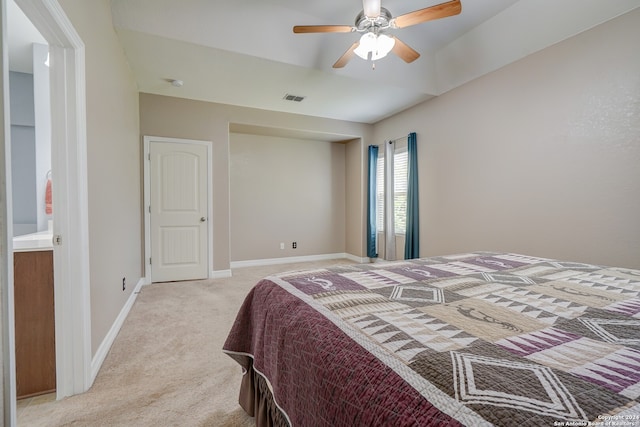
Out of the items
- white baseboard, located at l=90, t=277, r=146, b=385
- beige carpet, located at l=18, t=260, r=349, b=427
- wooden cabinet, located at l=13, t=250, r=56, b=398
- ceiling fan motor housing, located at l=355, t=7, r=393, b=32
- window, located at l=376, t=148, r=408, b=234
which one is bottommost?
beige carpet, located at l=18, t=260, r=349, b=427

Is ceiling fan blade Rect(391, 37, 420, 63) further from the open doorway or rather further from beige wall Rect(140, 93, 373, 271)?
the open doorway

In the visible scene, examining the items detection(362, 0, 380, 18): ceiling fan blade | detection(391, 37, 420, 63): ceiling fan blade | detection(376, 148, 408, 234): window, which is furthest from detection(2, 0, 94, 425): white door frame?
detection(376, 148, 408, 234): window

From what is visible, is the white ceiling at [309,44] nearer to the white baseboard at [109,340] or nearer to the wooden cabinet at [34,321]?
the wooden cabinet at [34,321]

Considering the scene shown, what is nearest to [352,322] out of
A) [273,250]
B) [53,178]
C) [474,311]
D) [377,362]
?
[377,362]

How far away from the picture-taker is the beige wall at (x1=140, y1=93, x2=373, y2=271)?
3739 mm

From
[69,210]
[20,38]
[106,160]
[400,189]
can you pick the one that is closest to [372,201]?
[400,189]

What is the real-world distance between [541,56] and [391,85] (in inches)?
57.5

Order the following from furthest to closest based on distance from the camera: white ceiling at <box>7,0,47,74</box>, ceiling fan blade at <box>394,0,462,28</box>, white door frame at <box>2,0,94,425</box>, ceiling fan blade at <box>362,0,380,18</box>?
white ceiling at <box>7,0,47,74</box> → ceiling fan blade at <box>362,0,380,18</box> → ceiling fan blade at <box>394,0,462,28</box> → white door frame at <box>2,0,94,425</box>

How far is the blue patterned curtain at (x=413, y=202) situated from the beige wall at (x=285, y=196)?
1735mm

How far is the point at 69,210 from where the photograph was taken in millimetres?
1538

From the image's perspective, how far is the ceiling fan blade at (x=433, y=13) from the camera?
1968 millimetres

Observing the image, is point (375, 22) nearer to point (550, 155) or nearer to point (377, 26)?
point (377, 26)

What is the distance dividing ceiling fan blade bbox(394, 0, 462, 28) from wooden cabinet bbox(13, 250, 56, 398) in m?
2.85

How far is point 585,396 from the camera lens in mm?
491
